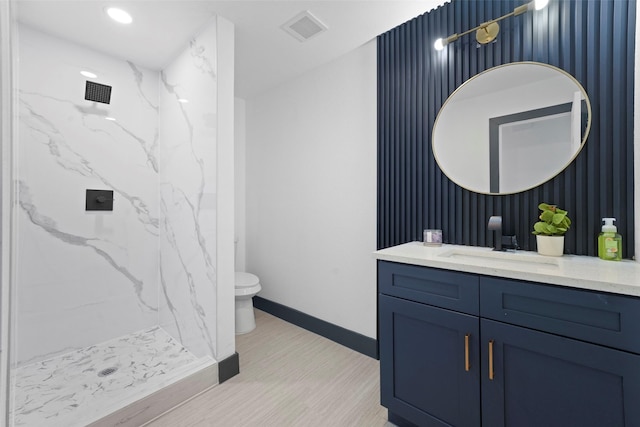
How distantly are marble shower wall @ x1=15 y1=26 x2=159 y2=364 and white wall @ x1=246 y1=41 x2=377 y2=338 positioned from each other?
1050 millimetres

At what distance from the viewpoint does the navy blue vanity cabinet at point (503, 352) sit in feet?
3.04

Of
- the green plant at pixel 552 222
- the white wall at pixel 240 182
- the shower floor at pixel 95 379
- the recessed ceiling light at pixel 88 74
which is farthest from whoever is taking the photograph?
the white wall at pixel 240 182

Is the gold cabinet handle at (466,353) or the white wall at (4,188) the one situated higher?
the white wall at (4,188)

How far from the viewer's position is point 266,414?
155 centimetres

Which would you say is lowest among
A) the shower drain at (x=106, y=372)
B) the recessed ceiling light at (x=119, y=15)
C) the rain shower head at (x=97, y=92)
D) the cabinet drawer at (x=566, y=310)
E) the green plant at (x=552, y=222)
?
the shower drain at (x=106, y=372)

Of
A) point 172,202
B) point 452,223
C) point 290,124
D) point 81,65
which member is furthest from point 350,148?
point 81,65

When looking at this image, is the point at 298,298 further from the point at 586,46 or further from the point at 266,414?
the point at 586,46

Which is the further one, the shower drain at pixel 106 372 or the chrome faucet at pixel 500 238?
the shower drain at pixel 106 372

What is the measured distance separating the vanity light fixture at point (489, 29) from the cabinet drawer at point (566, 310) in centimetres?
136

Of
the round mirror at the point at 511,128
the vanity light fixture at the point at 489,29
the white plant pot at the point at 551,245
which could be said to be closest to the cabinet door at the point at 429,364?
the white plant pot at the point at 551,245

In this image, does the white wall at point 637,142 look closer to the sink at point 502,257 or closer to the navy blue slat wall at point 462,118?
the navy blue slat wall at point 462,118

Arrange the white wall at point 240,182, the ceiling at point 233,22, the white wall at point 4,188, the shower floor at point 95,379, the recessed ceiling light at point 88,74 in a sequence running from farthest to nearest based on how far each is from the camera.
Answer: the white wall at point 240,182 < the recessed ceiling light at point 88,74 < the ceiling at point 233,22 < the shower floor at point 95,379 < the white wall at point 4,188

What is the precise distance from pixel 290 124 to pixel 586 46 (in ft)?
6.99

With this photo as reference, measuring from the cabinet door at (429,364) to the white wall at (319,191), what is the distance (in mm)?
677
